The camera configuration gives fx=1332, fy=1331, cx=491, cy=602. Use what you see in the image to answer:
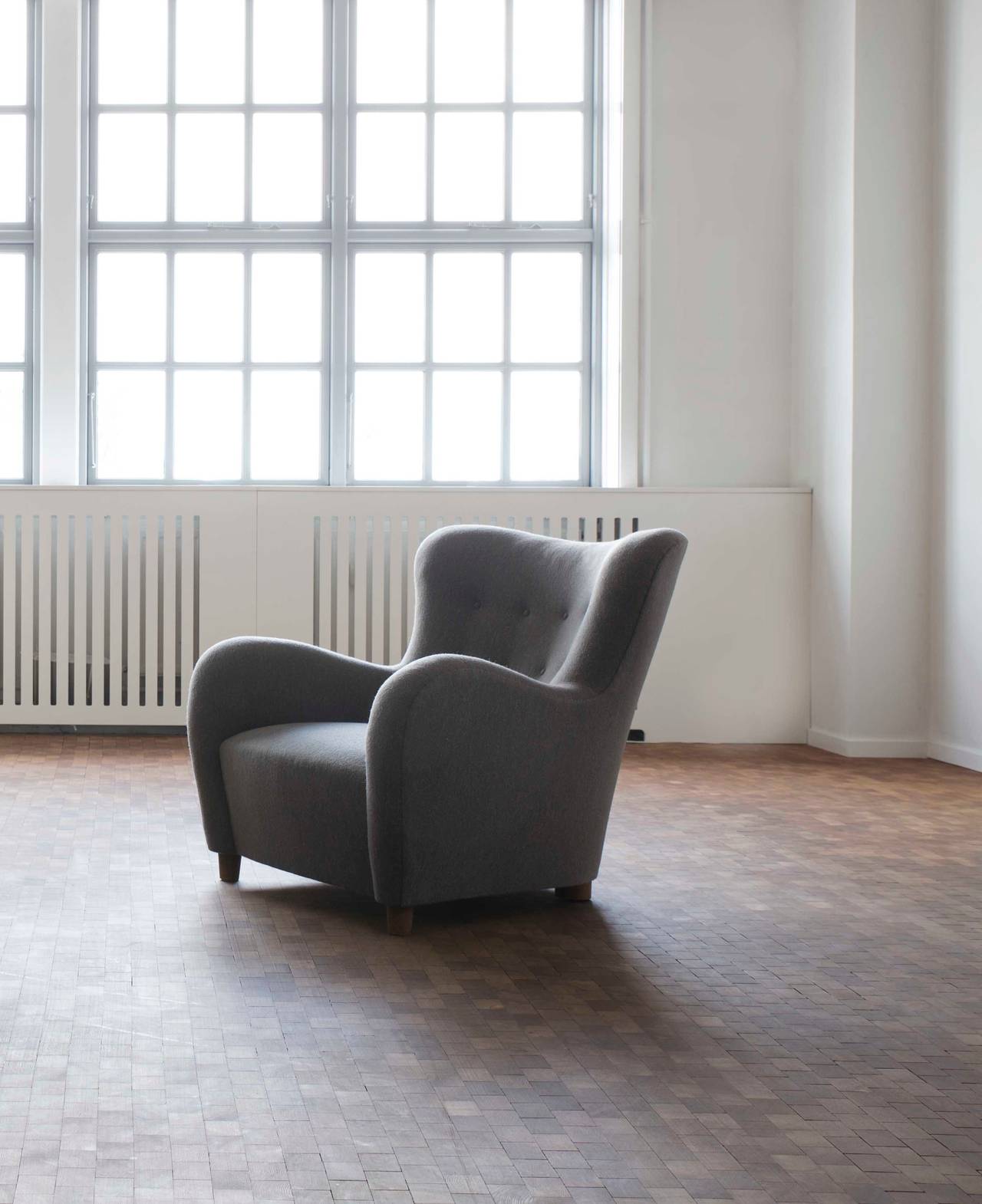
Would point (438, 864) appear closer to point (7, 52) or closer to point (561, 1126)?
point (561, 1126)

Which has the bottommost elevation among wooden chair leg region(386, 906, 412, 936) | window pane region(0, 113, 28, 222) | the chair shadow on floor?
the chair shadow on floor

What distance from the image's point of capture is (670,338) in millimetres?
5637

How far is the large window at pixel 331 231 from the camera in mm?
5848

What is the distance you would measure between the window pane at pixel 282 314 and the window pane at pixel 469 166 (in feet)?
2.28

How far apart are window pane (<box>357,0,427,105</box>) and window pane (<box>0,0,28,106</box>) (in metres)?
1.45

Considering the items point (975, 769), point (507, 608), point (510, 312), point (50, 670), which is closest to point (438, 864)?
point (507, 608)

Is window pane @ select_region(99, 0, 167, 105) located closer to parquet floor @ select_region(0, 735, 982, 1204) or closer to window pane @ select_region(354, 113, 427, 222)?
window pane @ select_region(354, 113, 427, 222)

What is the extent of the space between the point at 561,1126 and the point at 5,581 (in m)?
4.29

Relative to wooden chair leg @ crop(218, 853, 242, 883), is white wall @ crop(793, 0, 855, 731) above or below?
above

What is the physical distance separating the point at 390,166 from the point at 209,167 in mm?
800

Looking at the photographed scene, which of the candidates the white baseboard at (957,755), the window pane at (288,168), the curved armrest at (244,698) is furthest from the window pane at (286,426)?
the curved armrest at (244,698)

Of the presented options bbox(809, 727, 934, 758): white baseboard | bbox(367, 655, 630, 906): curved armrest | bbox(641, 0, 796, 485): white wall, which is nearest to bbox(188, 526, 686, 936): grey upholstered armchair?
bbox(367, 655, 630, 906): curved armrest

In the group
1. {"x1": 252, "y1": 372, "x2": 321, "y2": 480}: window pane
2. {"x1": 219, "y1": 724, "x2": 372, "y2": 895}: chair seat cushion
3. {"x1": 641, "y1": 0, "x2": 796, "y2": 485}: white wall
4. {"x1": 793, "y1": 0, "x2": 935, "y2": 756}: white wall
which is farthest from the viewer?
{"x1": 252, "y1": 372, "x2": 321, "y2": 480}: window pane

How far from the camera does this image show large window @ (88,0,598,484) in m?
5.85
